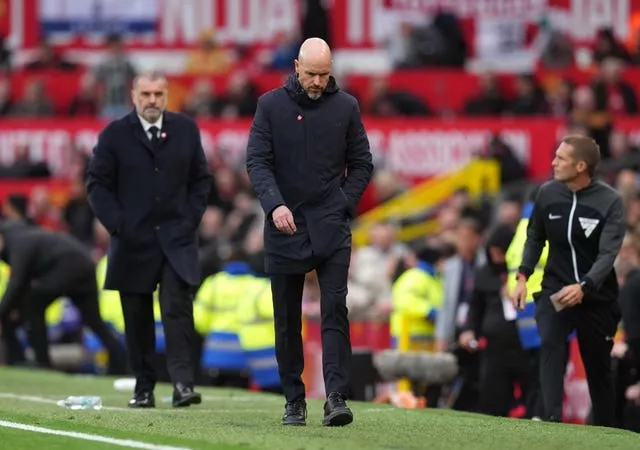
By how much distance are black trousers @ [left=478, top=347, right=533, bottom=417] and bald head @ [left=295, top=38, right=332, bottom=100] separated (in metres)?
5.43

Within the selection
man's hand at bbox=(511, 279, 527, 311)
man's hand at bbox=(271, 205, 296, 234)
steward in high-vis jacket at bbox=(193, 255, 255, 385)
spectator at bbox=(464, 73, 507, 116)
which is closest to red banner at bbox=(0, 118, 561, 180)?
spectator at bbox=(464, 73, 507, 116)

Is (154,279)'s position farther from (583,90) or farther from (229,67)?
(229,67)

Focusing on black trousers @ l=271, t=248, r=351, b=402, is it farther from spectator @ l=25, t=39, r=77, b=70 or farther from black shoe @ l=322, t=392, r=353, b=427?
spectator @ l=25, t=39, r=77, b=70

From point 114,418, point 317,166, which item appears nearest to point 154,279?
point 114,418

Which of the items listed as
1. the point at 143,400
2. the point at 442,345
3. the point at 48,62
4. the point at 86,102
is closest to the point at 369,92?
the point at 86,102

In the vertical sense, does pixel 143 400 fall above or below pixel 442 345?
above

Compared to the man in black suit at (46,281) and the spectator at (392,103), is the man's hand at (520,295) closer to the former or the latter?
the man in black suit at (46,281)

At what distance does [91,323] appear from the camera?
67.2 feet

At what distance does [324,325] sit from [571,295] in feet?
6.56

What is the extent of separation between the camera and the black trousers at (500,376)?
648 inches

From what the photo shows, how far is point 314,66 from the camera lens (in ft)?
37.7

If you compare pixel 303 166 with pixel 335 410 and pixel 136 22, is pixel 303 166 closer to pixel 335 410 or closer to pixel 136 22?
pixel 335 410

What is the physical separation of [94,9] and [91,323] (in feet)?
46.0

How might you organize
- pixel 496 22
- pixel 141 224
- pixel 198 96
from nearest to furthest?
pixel 141 224 < pixel 198 96 < pixel 496 22
